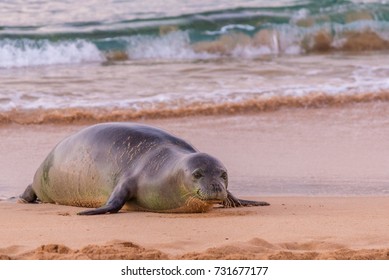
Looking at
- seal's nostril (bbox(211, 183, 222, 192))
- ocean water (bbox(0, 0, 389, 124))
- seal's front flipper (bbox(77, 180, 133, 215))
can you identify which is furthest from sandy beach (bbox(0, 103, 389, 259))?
ocean water (bbox(0, 0, 389, 124))

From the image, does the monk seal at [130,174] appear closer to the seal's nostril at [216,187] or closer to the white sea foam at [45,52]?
the seal's nostril at [216,187]

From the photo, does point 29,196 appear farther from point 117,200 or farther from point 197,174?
point 197,174

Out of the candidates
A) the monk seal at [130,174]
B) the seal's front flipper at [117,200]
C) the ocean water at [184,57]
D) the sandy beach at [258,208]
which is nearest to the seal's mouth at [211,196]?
the monk seal at [130,174]

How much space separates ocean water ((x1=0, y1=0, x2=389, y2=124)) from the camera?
1216 cm

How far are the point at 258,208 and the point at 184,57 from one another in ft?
35.6

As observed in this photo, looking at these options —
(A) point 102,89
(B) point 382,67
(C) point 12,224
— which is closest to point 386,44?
(B) point 382,67

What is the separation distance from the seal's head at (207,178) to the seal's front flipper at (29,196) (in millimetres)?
1669

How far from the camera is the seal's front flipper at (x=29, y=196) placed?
7539 millimetres

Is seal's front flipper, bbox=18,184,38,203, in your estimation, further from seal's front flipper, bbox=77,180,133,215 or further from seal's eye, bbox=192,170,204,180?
seal's eye, bbox=192,170,204,180

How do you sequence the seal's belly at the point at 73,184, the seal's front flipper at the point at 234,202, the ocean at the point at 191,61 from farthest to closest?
the ocean at the point at 191,61
the seal's belly at the point at 73,184
the seal's front flipper at the point at 234,202

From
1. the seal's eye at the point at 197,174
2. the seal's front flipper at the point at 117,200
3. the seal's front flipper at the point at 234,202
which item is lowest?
the seal's front flipper at the point at 234,202

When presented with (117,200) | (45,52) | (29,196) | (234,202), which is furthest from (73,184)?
(45,52)

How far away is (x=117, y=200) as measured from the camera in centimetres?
655

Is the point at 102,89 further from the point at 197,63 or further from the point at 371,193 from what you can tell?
the point at 371,193
